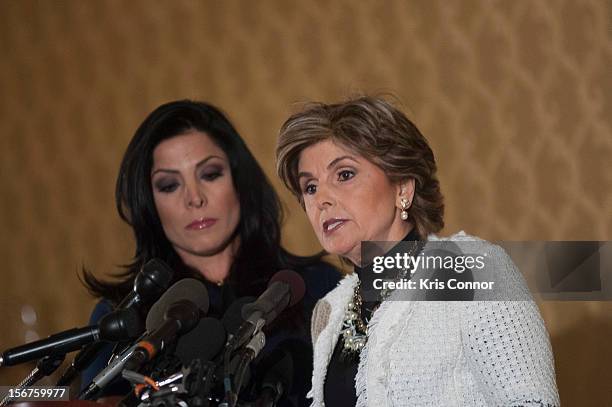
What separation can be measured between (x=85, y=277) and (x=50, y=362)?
1.11 metres

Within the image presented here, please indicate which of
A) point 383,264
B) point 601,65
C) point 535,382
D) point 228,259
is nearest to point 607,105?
point 601,65

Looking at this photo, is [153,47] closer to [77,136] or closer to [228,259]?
[77,136]

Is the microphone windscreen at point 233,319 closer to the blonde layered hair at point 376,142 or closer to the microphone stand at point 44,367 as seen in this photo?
the microphone stand at point 44,367

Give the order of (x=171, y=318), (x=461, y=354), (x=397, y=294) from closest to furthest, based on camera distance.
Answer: (x=171, y=318), (x=461, y=354), (x=397, y=294)

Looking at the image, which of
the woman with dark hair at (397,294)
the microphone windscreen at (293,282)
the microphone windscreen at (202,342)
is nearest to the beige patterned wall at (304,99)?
the woman with dark hair at (397,294)

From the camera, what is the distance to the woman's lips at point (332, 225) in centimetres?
188

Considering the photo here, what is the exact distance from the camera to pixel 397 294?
1.82 meters

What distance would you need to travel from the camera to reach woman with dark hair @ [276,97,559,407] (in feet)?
5.30

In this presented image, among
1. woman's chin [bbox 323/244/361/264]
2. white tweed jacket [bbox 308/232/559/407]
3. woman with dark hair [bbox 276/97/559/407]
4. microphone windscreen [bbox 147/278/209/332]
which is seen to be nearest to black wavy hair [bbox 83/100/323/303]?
woman with dark hair [bbox 276/97/559/407]

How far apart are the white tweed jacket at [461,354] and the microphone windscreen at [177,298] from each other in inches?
17.6

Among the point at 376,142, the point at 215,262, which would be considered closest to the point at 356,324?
the point at 376,142

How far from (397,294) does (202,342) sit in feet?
1.93

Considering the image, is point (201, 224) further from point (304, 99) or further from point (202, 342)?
point (202, 342)

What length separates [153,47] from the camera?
2557 mm
